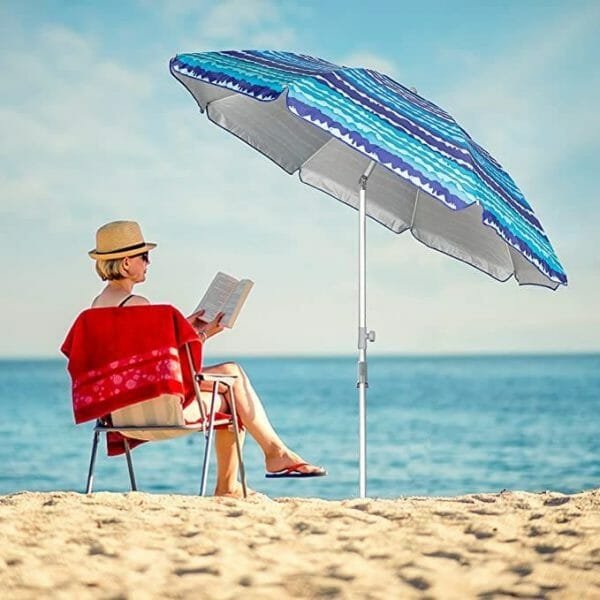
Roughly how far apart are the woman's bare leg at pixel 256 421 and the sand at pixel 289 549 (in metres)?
0.44

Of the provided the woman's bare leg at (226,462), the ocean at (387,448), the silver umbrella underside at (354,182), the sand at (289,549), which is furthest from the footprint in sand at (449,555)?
the ocean at (387,448)

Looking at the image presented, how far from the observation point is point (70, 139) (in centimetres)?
3509

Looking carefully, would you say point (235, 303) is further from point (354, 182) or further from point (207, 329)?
point (354, 182)

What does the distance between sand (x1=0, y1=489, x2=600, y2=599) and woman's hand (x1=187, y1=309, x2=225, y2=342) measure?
661mm

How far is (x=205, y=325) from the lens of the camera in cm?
472

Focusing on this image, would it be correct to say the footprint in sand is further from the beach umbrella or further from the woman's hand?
the woman's hand

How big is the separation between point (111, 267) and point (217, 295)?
1.36ft

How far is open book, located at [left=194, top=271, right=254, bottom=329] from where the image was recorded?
A: 464 cm

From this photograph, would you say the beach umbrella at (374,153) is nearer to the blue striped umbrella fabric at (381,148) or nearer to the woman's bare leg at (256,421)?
the blue striped umbrella fabric at (381,148)

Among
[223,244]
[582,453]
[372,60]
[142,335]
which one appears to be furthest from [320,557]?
[223,244]

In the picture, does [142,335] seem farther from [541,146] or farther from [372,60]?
[372,60]

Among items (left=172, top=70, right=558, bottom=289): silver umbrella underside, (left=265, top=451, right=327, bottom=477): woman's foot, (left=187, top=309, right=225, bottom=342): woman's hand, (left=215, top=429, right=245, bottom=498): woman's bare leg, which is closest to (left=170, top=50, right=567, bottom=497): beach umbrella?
(left=172, top=70, right=558, bottom=289): silver umbrella underside

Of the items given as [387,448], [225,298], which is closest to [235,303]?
[225,298]

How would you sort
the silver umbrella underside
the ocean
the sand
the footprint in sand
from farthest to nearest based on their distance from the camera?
the ocean, the silver umbrella underside, the footprint in sand, the sand
